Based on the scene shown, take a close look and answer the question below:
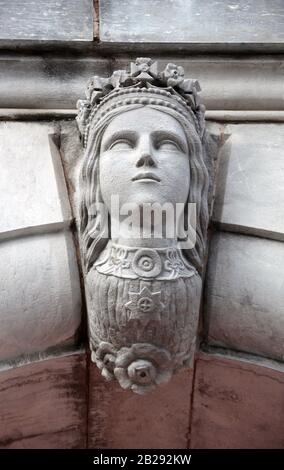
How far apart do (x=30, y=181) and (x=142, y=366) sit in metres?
0.50

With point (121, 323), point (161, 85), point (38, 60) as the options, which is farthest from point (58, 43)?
point (121, 323)

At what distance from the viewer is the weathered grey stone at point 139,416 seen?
150 cm

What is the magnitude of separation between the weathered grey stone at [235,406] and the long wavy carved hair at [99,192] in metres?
0.34

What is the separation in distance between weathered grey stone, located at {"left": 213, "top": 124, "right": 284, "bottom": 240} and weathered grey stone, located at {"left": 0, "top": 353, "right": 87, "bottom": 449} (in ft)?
1.60

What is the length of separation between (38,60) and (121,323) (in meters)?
0.73

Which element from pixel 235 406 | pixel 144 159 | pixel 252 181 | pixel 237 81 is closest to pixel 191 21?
pixel 237 81

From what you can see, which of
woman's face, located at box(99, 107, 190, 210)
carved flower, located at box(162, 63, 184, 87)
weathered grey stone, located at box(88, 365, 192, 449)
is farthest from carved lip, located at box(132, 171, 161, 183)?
weathered grey stone, located at box(88, 365, 192, 449)

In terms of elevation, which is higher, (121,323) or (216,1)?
(216,1)

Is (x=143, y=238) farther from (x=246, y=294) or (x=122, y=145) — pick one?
(x=246, y=294)

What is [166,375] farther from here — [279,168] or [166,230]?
Answer: [279,168]

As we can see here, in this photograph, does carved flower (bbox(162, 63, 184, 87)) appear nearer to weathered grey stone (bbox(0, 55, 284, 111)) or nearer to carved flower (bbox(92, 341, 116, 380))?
weathered grey stone (bbox(0, 55, 284, 111))

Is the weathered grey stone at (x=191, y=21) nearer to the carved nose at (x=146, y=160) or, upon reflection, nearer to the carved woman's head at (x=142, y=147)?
the carved woman's head at (x=142, y=147)

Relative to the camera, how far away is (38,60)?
147cm

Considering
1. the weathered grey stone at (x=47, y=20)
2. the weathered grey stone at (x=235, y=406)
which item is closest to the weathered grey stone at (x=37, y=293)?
the weathered grey stone at (x=235, y=406)
